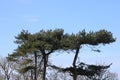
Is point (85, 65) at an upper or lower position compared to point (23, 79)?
lower

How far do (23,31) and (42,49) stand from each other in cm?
407

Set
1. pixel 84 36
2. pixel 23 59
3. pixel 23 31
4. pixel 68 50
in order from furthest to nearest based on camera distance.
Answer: pixel 23 59 → pixel 23 31 → pixel 68 50 → pixel 84 36

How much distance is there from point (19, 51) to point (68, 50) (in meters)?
5.78

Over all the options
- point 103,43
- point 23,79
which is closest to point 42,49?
point 103,43

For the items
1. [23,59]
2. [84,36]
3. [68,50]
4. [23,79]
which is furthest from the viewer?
[23,79]

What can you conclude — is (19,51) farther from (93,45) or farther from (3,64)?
(3,64)

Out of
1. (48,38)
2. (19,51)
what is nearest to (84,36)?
(48,38)

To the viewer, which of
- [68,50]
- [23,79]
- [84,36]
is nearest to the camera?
[84,36]

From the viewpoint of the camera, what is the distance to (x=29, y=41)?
46.9 meters

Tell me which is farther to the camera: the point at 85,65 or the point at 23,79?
the point at 23,79

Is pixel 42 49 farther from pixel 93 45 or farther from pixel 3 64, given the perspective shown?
pixel 3 64

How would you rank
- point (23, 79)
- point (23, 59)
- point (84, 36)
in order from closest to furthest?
1. point (84, 36)
2. point (23, 59)
3. point (23, 79)

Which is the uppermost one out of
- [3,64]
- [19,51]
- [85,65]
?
[3,64]

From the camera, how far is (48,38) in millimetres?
46875
